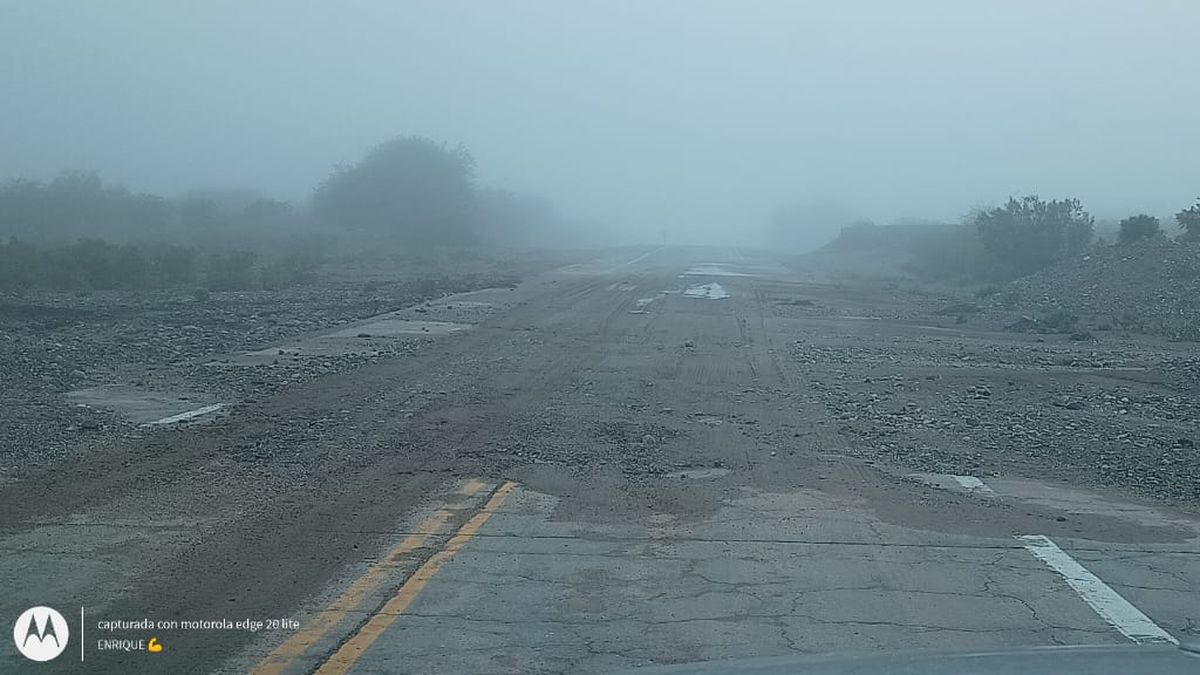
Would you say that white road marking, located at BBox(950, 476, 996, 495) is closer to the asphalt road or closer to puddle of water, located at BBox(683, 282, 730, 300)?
the asphalt road

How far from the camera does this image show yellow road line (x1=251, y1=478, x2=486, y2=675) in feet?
19.9

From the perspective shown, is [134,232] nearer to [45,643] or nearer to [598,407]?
[598,407]

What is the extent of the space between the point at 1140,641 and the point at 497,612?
3.49 metres

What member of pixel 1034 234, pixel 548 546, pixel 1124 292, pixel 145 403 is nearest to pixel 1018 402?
pixel 548 546

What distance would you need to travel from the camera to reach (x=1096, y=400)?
675 inches

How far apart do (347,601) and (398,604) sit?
31cm

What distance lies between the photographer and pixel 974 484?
37.5 feet

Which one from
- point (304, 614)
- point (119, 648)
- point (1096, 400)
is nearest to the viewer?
point (119, 648)

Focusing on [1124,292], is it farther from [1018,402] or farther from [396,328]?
[396,328]

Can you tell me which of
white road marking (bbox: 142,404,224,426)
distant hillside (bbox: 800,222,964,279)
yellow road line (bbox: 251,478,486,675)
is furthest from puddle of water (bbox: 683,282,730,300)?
yellow road line (bbox: 251,478,486,675)

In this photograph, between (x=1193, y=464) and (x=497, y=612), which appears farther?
(x=1193, y=464)

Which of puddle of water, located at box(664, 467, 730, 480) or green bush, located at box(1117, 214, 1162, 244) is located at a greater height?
Answer: green bush, located at box(1117, 214, 1162, 244)

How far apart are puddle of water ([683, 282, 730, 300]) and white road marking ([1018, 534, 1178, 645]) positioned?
30.7m

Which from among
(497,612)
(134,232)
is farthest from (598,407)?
(134,232)
